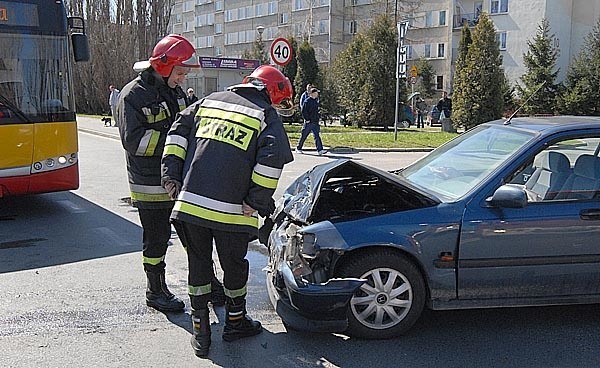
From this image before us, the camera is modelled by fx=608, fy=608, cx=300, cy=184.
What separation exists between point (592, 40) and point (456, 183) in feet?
105

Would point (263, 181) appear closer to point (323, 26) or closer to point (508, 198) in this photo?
point (508, 198)

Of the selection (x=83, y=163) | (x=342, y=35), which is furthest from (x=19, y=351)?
(x=342, y=35)

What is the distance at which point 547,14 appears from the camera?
43375 mm

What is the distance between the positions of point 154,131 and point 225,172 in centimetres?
98

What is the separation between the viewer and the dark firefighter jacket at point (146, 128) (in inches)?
174

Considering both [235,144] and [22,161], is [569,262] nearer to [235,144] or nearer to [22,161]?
[235,144]

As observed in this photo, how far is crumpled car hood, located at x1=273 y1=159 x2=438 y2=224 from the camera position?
4270 millimetres

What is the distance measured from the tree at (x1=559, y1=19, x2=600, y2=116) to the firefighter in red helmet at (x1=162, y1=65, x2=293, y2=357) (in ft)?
100.0

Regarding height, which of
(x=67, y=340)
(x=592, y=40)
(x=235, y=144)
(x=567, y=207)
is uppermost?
(x=592, y=40)

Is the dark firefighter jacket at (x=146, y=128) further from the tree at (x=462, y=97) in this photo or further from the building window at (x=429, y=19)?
the building window at (x=429, y=19)

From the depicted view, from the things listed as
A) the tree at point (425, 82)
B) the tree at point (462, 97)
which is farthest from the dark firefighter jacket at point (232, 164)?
the tree at point (425, 82)

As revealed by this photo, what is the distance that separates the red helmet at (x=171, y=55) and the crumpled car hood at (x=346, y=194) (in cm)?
127

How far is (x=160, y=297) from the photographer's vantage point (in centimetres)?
477

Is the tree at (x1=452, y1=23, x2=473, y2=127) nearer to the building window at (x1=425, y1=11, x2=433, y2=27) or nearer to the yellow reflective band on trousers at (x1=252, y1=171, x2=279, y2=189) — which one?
the yellow reflective band on trousers at (x1=252, y1=171, x2=279, y2=189)
